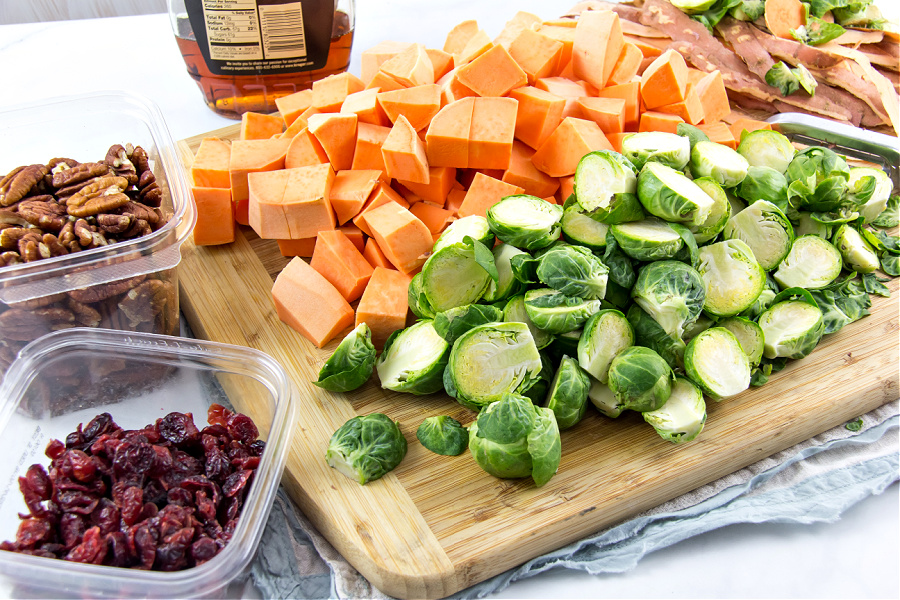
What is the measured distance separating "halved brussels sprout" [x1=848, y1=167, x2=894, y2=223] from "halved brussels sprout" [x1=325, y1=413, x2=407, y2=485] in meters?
2.10

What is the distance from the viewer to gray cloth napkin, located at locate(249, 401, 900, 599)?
1982mm

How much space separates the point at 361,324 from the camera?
2373 millimetres

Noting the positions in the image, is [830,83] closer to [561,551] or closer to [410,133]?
[410,133]

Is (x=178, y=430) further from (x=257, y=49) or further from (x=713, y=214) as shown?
(x=257, y=49)

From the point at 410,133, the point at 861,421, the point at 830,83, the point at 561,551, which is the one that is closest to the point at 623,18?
the point at 830,83

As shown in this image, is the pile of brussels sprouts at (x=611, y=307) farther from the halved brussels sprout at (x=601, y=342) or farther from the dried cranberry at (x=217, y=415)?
the dried cranberry at (x=217, y=415)

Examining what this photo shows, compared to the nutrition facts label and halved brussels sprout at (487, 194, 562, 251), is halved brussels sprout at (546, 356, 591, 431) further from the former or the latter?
the nutrition facts label

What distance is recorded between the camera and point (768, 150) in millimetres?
2807

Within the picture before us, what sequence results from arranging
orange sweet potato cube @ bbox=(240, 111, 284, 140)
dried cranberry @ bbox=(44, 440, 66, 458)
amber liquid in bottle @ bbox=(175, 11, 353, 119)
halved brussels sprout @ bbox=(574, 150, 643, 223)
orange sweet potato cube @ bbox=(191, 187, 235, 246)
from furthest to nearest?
amber liquid in bottle @ bbox=(175, 11, 353, 119) < orange sweet potato cube @ bbox=(240, 111, 284, 140) < orange sweet potato cube @ bbox=(191, 187, 235, 246) < halved brussels sprout @ bbox=(574, 150, 643, 223) < dried cranberry @ bbox=(44, 440, 66, 458)

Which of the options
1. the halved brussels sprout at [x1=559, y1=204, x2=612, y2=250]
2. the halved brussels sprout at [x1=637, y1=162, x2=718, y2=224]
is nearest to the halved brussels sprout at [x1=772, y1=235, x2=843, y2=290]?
the halved brussels sprout at [x1=637, y1=162, x2=718, y2=224]

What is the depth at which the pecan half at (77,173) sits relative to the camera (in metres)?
2.38

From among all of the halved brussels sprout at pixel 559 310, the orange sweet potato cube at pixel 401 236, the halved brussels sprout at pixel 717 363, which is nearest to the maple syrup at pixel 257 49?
the orange sweet potato cube at pixel 401 236

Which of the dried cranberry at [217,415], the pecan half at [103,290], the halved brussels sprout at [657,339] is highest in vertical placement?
the pecan half at [103,290]

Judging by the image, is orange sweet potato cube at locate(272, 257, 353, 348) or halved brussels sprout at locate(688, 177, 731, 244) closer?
halved brussels sprout at locate(688, 177, 731, 244)
